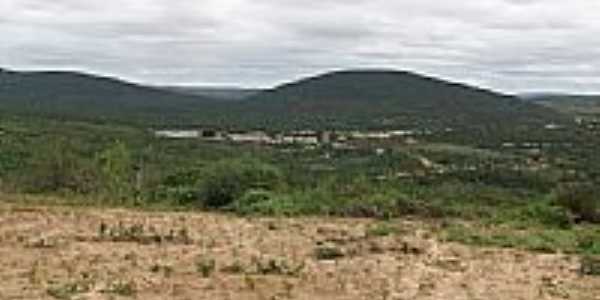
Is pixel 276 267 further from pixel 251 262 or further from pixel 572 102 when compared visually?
pixel 572 102

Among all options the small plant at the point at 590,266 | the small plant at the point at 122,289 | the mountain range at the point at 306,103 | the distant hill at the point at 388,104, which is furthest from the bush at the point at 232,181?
the distant hill at the point at 388,104

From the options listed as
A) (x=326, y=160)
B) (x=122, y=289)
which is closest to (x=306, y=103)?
(x=326, y=160)

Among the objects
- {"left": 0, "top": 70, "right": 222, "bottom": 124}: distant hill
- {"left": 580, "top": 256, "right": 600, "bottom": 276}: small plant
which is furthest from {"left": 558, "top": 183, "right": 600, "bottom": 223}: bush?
{"left": 0, "top": 70, "right": 222, "bottom": 124}: distant hill

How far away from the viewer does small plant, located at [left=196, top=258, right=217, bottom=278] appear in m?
15.1

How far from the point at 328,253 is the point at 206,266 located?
2.32 metres

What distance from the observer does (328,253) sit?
55.9 ft

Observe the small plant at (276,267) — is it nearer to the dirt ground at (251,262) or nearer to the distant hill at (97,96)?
the dirt ground at (251,262)

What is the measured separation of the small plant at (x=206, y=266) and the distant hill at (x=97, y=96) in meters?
98.2

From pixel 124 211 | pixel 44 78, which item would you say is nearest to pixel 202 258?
pixel 124 211

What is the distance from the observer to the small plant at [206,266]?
15.1 meters

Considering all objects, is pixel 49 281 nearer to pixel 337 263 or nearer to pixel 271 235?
pixel 337 263

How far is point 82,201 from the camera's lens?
24375 millimetres

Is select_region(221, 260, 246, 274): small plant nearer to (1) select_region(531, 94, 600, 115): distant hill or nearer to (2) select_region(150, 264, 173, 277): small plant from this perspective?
(2) select_region(150, 264, 173, 277): small plant

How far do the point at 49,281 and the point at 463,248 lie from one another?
23.1ft
